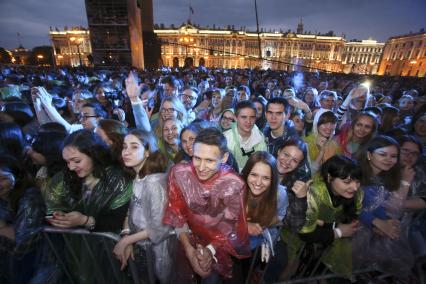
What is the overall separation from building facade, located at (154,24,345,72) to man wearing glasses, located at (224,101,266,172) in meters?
90.1

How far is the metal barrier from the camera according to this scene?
7.11 ft

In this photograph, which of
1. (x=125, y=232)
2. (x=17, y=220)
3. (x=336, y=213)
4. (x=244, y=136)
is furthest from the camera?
(x=244, y=136)

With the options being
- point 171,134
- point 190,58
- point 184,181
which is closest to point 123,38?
point 171,134

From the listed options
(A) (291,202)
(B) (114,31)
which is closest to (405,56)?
(B) (114,31)

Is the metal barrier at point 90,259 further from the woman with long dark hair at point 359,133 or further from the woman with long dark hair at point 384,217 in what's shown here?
the woman with long dark hair at point 359,133

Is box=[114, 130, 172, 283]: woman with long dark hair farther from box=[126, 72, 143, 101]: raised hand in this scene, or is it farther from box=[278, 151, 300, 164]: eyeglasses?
box=[126, 72, 143, 101]: raised hand

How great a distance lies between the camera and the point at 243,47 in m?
97.2

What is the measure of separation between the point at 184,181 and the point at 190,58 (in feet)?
306

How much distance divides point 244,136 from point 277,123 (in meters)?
0.68

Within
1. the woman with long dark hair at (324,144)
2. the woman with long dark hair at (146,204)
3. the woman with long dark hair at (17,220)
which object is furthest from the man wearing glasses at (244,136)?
the woman with long dark hair at (17,220)

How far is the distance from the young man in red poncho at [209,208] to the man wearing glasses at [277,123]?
6.41ft

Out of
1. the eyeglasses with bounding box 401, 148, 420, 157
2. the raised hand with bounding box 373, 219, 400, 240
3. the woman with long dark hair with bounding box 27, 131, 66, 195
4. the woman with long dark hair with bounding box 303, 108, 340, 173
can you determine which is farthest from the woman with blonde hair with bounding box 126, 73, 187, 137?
the eyeglasses with bounding box 401, 148, 420, 157

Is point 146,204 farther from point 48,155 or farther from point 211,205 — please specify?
point 48,155

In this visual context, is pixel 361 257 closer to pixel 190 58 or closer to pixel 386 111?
pixel 386 111
